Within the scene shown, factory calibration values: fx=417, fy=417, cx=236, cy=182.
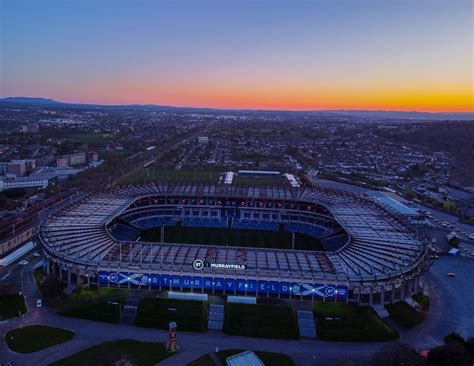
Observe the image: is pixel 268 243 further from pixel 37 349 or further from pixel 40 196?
pixel 40 196

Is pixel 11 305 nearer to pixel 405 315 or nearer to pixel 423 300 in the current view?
pixel 405 315

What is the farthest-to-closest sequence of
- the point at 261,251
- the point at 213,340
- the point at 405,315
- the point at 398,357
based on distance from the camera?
the point at 261,251, the point at 405,315, the point at 213,340, the point at 398,357

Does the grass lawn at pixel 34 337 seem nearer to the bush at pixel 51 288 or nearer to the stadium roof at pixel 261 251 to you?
the bush at pixel 51 288

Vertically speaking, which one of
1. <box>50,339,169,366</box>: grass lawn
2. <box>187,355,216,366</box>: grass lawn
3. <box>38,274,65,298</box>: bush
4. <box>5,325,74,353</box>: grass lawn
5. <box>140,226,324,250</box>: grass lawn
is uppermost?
<box>38,274,65,298</box>: bush

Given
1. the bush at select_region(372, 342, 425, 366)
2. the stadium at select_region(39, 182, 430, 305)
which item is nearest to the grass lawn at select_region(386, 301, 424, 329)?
the stadium at select_region(39, 182, 430, 305)

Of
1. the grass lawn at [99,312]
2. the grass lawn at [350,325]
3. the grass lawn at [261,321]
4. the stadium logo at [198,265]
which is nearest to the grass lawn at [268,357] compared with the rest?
the grass lawn at [261,321]

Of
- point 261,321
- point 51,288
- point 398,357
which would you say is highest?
point 398,357

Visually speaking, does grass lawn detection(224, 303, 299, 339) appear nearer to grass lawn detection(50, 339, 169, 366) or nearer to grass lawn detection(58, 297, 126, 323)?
grass lawn detection(50, 339, 169, 366)

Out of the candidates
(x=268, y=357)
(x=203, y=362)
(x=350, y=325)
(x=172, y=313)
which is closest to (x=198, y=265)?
(x=172, y=313)
